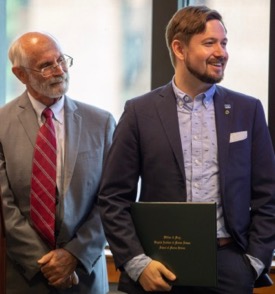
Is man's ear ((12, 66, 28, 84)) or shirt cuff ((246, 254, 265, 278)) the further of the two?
man's ear ((12, 66, 28, 84))

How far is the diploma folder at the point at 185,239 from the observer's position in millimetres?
2229

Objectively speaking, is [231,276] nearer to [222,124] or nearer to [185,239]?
[185,239]

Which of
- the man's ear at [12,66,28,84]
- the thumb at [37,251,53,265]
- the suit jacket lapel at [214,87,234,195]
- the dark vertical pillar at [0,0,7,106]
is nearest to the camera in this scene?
the suit jacket lapel at [214,87,234,195]

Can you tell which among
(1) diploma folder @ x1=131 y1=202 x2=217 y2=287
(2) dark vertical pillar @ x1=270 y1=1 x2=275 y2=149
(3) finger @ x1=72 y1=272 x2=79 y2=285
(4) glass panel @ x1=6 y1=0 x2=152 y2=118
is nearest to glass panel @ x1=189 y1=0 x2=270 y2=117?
(2) dark vertical pillar @ x1=270 y1=1 x2=275 y2=149

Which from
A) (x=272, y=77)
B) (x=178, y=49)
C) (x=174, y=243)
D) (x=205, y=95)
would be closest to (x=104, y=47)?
(x=272, y=77)

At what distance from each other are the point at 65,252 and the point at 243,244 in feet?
2.53

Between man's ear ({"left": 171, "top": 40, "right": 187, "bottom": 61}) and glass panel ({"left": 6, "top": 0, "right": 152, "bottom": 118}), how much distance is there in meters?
1.40

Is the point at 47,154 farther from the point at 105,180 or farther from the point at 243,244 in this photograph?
the point at 243,244

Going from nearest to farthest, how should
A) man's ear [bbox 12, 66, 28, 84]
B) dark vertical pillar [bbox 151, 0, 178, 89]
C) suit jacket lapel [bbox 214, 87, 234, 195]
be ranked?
suit jacket lapel [bbox 214, 87, 234, 195] → man's ear [bbox 12, 66, 28, 84] → dark vertical pillar [bbox 151, 0, 178, 89]

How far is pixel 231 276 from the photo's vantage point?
2.29 metres

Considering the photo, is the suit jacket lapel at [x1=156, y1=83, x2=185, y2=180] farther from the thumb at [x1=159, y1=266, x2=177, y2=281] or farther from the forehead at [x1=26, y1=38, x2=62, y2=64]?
the forehead at [x1=26, y1=38, x2=62, y2=64]

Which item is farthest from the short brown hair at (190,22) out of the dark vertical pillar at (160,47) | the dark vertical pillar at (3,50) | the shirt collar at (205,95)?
the dark vertical pillar at (3,50)

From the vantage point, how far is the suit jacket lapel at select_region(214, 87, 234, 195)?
7.66 feet

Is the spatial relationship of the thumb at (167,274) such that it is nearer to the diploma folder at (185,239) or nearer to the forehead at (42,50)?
the diploma folder at (185,239)
